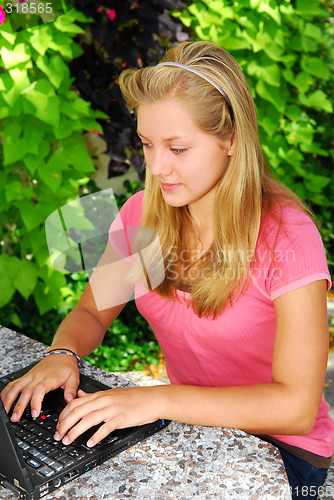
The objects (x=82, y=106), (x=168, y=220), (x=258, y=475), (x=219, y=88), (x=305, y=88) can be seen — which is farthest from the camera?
(x=305, y=88)

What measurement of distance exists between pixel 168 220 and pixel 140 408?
63 cm

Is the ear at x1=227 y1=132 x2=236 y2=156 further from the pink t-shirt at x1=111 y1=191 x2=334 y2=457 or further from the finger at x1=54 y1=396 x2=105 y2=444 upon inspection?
the finger at x1=54 y1=396 x2=105 y2=444

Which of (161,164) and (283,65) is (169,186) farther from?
(283,65)

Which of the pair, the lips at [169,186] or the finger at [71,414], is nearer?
the finger at [71,414]

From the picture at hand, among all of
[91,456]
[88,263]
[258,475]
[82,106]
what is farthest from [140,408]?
[88,263]

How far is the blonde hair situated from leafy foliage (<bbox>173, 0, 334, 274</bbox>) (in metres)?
1.56

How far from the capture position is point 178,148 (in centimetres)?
127

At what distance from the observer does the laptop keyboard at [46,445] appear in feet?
3.08

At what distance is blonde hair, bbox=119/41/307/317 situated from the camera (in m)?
1.29

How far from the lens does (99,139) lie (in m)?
2.96

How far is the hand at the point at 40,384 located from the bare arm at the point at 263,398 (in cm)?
9

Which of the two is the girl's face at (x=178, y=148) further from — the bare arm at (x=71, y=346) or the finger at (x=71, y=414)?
the finger at (x=71, y=414)

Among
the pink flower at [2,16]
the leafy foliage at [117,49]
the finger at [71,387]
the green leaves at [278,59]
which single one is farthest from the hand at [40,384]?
the green leaves at [278,59]

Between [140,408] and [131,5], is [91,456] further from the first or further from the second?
[131,5]
